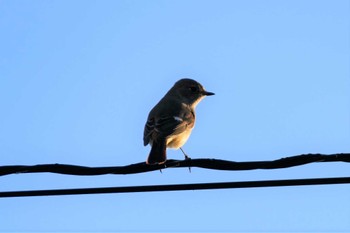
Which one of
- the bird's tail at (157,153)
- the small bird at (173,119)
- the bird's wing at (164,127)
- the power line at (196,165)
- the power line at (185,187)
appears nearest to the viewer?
the power line at (185,187)

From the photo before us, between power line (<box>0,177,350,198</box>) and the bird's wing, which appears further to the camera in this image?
the bird's wing

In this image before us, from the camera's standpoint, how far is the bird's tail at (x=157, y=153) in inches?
360

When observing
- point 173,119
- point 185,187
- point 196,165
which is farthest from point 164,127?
point 185,187

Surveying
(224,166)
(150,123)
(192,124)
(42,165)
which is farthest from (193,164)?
(192,124)

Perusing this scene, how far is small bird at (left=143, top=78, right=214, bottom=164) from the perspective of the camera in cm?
1036

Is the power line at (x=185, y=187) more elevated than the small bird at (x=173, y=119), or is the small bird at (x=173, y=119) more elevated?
the small bird at (x=173, y=119)

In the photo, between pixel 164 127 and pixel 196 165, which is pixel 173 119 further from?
pixel 196 165

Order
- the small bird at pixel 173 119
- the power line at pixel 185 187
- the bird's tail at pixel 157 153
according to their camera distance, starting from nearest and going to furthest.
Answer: the power line at pixel 185 187
the bird's tail at pixel 157 153
the small bird at pixel 173 119

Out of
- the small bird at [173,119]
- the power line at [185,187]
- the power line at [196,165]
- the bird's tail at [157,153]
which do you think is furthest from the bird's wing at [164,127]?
the power line at [185,187]

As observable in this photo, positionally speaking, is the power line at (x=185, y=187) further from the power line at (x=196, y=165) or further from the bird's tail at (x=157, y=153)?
the bird's tail at (x=157, y=153)

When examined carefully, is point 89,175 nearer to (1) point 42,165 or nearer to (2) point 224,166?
(1) point 42,165

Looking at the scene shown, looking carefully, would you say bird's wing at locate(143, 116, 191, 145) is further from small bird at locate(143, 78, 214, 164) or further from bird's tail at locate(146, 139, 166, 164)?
bird's tail at locate(146, 139, 166, 164)

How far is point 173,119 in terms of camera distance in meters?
11.4

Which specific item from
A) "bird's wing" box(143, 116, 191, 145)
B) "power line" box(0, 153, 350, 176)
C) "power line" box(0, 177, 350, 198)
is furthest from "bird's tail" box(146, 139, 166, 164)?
"power line" box(0, 177, 350, 198)
